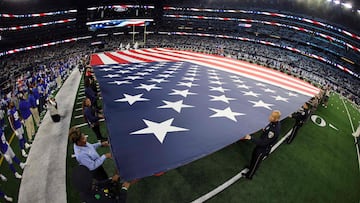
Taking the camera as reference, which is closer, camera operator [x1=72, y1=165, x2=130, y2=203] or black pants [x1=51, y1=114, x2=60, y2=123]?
camera operator [x1=72, y1=165, x2=130, y2=203]

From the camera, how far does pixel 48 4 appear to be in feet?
147

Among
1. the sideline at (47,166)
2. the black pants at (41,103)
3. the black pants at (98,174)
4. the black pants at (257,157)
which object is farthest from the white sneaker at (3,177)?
the black pants at (257,157)

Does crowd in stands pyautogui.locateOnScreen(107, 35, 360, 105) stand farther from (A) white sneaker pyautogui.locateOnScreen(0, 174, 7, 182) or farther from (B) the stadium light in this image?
(A) white sneaker pyautogui.locateOnScreen(0, 174, 7, 182)

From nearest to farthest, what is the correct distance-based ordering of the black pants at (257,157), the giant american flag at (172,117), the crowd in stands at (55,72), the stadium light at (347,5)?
the giant american flag at (172,117) → the black pants at (257,157) → the crowd in stands at (55,72) → the stadium light at (347,5)

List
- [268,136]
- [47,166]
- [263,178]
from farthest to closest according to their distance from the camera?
[263,178], [47,166], [268,136]

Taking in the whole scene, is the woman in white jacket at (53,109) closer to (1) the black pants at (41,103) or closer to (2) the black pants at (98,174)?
(1) the black pants at (41,103)

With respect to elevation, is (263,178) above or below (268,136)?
below

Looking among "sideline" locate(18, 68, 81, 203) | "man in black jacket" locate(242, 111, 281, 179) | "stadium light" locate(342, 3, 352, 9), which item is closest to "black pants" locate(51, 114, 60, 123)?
"sideline" locate(18, 68, 81, 203)

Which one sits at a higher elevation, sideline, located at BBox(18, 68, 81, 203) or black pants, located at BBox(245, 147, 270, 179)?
black pants, located at BBox(245, 147, 270, 179)

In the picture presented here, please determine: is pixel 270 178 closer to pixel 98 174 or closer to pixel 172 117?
pixel 172 117

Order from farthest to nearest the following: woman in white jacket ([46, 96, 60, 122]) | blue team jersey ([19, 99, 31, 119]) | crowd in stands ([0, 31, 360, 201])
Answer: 1. woman in white jacket ([46, 96, 60, 122])
2. crowd in stands ([0, 31, 360, 201])
3. blue team jersey ([19, 99, 31, 119])

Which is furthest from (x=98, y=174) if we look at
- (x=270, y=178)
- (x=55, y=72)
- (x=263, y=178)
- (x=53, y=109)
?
(x=55, y=72)

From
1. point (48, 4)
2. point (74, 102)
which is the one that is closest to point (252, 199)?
point (74, 102)

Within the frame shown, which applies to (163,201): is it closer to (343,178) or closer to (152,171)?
(152,171)
